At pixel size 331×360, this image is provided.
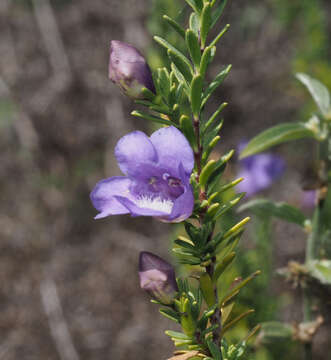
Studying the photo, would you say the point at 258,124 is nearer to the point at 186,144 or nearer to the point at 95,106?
the point at 95,106

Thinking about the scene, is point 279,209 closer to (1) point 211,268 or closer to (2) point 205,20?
(1) point 211,268

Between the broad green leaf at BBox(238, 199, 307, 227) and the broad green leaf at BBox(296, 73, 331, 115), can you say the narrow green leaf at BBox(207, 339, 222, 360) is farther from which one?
the broad green leaf at BBox(296, 73, 331, 115)

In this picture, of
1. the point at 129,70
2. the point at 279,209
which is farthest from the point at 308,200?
the point at 129,70

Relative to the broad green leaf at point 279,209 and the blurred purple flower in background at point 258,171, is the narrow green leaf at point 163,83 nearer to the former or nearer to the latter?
the broad green leaf at point 279,209

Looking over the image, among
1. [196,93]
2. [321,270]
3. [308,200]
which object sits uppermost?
[196,93]

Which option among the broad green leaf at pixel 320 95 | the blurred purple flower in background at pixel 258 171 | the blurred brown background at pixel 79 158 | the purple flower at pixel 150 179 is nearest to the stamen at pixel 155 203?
the purple flower at pixel 150 179
